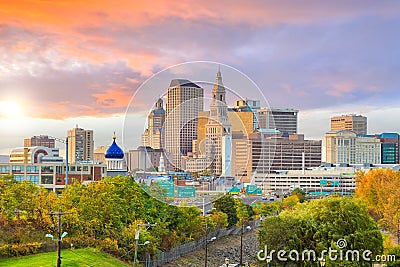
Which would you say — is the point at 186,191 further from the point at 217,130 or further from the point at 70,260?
the point at 70,260

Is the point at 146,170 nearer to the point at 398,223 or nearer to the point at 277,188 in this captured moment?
the point at 398,223

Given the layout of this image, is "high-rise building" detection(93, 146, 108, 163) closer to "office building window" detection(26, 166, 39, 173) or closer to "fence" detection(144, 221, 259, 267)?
"office building window" detection(26, 166, 39, 173)

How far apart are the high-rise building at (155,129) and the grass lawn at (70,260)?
731 cm

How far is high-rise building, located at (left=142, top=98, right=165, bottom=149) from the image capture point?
27.8 metres

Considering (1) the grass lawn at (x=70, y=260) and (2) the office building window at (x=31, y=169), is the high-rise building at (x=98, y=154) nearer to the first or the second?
(2) the office building window at (x=31, y=169)

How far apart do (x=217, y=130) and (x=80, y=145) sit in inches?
5270

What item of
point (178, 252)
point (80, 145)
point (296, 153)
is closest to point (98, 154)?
point (80, 145)

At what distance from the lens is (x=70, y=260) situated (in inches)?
1212

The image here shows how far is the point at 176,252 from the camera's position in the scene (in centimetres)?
4353

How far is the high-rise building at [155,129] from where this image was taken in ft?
91.1

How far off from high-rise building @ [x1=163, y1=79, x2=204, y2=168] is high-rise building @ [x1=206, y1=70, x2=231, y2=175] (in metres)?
0.68

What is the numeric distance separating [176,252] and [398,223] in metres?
18.9

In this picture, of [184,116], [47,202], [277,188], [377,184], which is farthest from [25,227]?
[277,188]

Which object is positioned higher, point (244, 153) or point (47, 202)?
point (244, 153)
